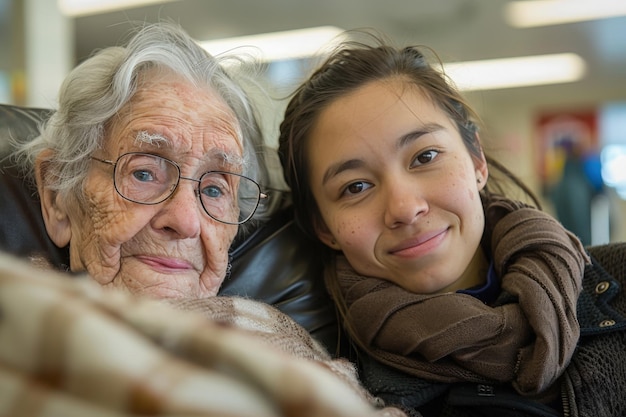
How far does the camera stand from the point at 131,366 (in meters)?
0.64

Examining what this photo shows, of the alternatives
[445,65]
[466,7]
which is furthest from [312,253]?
[466,7]

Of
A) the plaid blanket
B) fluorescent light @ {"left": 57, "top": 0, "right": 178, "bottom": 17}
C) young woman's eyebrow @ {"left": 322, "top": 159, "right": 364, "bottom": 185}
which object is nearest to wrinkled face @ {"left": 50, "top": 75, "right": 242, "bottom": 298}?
young woman's eyebrow @ {"left": 322, "top": 159, "right": 364, "bottom": 185}

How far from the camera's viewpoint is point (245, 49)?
1922mm

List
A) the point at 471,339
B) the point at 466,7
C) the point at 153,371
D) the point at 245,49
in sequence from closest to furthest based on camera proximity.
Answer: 1. the point at 153,371
2. the point at 471,339
3. the point at 245,49
4. the point at 466,7

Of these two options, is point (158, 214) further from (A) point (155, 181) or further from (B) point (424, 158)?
(B) point (424, 158)

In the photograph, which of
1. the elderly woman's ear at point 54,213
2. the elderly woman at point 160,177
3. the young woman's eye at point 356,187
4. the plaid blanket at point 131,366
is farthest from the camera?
the young woman's eye at point 356,187

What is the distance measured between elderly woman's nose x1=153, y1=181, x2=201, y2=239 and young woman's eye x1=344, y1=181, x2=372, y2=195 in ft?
1.30

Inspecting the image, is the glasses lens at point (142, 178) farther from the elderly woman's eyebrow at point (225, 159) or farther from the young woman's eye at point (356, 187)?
the young woman's eye at point (356, 187)

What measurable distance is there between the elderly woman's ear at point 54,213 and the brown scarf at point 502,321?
684mm

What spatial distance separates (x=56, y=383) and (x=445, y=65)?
153 cm

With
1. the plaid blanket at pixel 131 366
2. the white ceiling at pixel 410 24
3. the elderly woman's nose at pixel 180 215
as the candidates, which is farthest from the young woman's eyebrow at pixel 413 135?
the white ceiling at pixel 410 24

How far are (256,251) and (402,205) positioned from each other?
446 mm

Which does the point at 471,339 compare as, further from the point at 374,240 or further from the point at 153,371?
the point at 153,371

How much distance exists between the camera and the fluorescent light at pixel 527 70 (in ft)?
33.5
